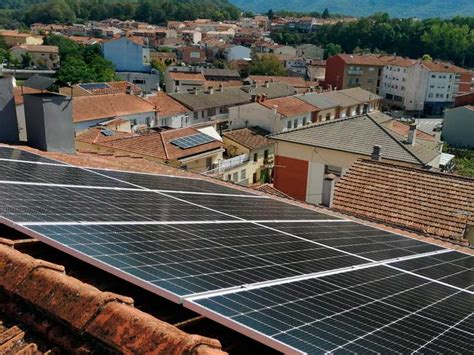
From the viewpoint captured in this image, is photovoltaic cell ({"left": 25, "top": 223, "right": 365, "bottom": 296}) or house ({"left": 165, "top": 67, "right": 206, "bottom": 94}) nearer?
photovoltaic cell ({"left": 25, "top": 223, "right": 365, "bottom": 296})

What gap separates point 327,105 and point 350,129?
39284 mm

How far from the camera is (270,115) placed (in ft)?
183

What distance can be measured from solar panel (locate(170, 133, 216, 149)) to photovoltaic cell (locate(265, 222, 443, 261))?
83.2 feet

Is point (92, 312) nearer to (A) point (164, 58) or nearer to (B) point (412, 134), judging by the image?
(B) point (412, 134)

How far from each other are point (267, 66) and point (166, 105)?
65.2 m

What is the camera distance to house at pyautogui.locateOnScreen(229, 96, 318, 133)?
2200 inches

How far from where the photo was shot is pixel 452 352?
5.20 meters

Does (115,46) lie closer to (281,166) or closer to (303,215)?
(281,166)

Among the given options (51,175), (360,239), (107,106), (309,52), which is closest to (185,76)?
(107,106)

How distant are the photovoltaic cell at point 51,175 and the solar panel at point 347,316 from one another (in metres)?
5.35

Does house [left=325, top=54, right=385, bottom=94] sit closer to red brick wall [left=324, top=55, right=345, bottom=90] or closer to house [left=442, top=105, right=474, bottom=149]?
red brick wall [left=324, top=55, right=345, bottom=90]

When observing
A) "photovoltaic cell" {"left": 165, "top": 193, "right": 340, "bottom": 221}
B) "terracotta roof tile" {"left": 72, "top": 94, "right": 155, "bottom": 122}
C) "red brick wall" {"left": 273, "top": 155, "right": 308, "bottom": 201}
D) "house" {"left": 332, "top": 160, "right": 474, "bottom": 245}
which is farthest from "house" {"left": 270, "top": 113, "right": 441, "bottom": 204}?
"terracotta roof tile" {"left": 72, "top": 94, "right": 155, "bottom": 122}

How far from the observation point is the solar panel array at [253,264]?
4.97m

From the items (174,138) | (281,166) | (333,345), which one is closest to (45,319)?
(333,345)
